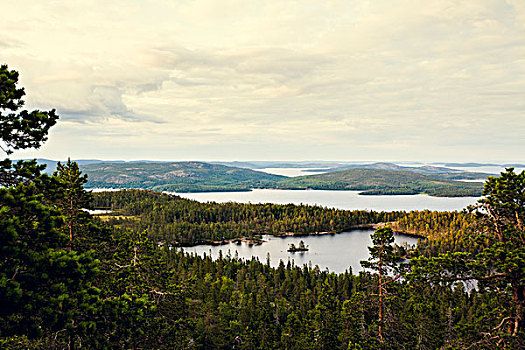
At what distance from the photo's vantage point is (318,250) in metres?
134

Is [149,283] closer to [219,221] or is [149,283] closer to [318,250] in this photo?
[318,250]

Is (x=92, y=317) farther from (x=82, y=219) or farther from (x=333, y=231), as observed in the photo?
(x=333, y=231)

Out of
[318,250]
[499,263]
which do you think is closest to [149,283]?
[499,263]

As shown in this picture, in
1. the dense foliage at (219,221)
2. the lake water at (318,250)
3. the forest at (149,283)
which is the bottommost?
the lake water at (318,250)

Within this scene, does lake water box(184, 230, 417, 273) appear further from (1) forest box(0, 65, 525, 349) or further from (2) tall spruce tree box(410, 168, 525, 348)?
(2) tall spruce tree box(410, 168, 525, 348)

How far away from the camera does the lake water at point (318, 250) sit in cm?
11112

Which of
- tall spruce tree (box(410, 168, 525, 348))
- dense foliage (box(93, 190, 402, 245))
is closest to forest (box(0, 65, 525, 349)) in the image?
tall spruce tree (box(410, 168, 525, 348))

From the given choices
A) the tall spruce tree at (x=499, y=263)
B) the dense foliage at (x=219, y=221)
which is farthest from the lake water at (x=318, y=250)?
the tall spruce tree at (x=499, y=263)

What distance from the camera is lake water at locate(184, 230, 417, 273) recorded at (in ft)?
365

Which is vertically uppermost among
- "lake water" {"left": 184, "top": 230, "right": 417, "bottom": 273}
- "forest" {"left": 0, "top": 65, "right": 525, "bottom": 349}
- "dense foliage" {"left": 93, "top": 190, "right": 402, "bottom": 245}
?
"forest" {"left": 0, "top": 65, "right": 525, "bottom": 349}

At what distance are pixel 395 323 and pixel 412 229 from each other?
16303 centimetres

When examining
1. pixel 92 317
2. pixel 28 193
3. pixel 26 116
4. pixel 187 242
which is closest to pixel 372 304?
pixel 92 317

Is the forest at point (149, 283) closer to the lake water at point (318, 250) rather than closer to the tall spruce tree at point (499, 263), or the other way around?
the tall spruce tree at point (499, 263)

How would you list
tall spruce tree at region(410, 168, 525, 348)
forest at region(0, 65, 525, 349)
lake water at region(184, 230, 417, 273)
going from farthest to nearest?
lake water at region(184, 230, 417, 273), tall spruce tree at region(410, 168, 525, 348), forest at region(0, 65, 525, 349)
